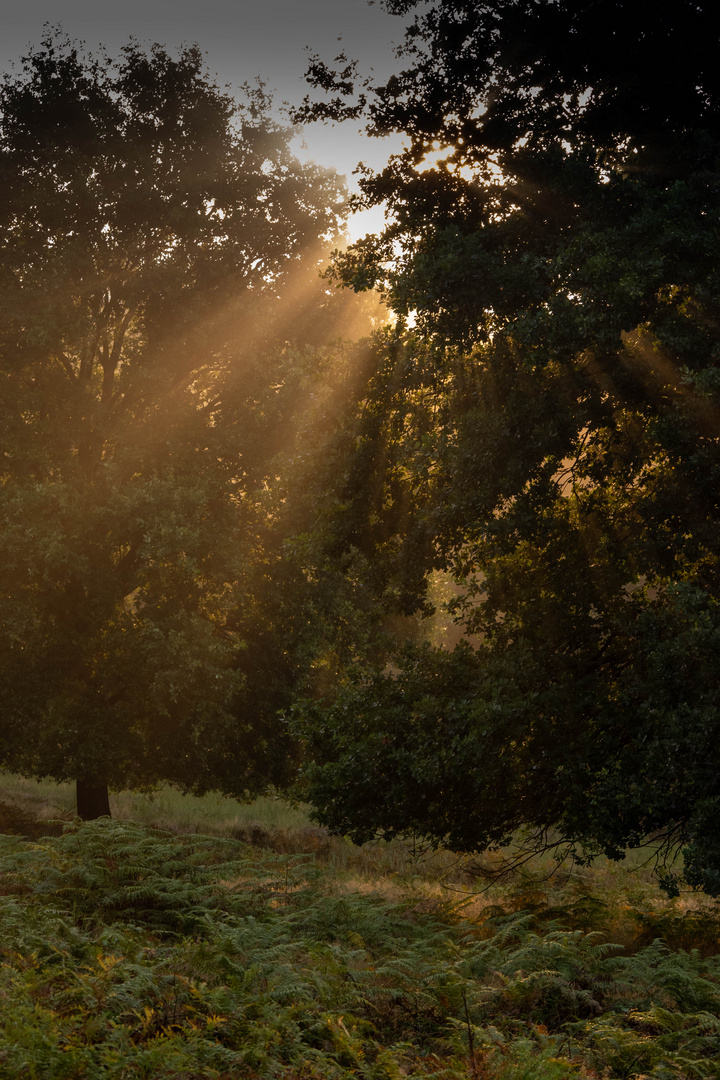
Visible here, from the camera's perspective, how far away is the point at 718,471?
9414mm

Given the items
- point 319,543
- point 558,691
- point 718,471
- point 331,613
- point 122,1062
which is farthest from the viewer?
point 331,613

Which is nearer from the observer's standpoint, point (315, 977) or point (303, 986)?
point (303, 986)

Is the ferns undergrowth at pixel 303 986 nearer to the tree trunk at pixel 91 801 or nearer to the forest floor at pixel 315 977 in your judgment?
the forest floor at pixel 315 977

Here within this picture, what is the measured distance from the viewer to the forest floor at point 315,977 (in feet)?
17.0

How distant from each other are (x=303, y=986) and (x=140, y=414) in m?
14.6

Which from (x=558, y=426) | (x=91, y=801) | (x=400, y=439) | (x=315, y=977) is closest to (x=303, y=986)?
(x=315, y=977)

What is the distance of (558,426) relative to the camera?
10.4m

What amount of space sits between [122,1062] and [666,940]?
25.9 feet

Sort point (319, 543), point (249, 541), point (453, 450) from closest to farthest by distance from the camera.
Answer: point (453, 450), point (319, 543), point (249, 541)

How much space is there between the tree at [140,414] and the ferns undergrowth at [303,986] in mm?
6089

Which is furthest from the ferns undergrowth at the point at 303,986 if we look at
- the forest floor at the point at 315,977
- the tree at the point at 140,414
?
the tree at the point at 140,414

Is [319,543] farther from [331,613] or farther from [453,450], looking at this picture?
[331,613]

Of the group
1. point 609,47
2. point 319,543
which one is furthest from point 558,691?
point 609,47

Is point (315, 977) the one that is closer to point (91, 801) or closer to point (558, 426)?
point (558, 426)
